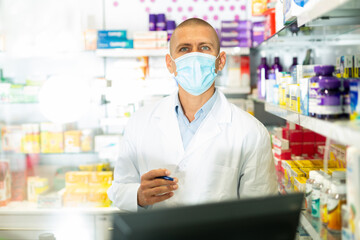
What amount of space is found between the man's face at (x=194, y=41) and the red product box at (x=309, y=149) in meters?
0.98

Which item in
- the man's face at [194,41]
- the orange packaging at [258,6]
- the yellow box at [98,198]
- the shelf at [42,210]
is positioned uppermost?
the orange packaging at [258,6]

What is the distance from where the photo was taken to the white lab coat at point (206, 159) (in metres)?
2.22

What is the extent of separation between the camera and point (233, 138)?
7.55 ft

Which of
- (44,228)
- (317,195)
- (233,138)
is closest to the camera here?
(317,195)

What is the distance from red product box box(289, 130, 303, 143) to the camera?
282 centimetres

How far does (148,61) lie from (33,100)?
1.37 meters

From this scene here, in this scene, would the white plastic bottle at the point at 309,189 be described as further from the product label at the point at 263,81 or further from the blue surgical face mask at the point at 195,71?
the product label at the point at 263,81

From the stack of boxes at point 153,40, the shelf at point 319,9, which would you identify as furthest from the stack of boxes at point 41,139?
the shelf at point 319,9

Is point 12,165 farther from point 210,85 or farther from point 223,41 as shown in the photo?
point 210,85

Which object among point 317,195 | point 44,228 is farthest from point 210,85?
point 44,228

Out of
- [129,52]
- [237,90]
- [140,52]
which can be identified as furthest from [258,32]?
[129,52]

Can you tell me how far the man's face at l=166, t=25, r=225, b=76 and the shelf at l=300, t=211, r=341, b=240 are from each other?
42.0 inches

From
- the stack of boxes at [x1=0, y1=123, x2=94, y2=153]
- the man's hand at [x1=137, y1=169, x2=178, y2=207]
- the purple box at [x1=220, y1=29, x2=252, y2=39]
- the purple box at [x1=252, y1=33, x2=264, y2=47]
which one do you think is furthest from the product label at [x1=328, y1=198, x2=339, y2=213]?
the stack of boxes at [x1=0, y1=123, x2=94, y2=153]

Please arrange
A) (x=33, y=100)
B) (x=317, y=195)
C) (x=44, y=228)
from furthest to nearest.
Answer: (x=33, y=100) → (x=44, y=228) → (x=317, y=195)
